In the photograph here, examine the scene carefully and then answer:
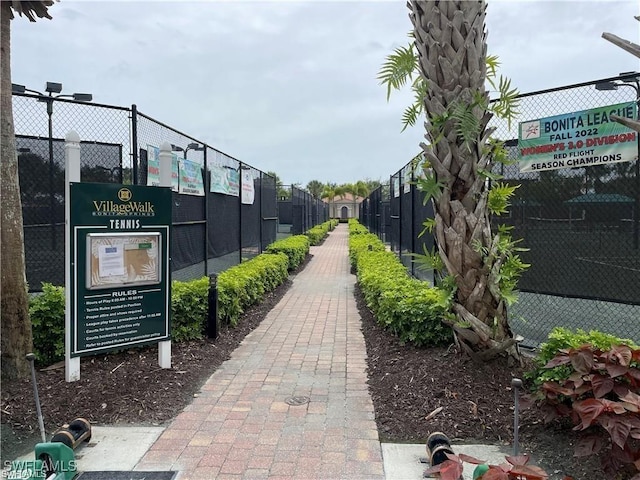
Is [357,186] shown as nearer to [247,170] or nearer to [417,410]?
[247,170]

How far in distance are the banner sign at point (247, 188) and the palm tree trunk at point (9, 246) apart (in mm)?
7404

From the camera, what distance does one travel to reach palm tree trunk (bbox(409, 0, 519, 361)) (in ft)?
13.0

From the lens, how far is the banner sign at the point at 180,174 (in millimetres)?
6289

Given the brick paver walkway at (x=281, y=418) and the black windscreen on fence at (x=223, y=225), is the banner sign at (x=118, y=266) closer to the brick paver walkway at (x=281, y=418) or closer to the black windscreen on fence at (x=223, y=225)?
the brick paver walkway at (x=281, y=418)

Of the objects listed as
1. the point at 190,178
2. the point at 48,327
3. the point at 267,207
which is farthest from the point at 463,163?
the point at 267,207

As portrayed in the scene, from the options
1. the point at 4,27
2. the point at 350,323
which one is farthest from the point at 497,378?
the point at 4,27

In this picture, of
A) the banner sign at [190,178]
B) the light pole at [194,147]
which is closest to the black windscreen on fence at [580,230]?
the banner sign at [190,178]

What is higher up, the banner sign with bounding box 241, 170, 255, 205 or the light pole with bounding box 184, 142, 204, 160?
the light pole with bounding box 184, 142, 204, 160

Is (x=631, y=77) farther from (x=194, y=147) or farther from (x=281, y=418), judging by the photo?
(x=194, y=147)

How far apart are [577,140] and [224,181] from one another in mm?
6799

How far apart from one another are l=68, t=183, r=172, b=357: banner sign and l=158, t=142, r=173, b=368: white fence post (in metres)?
0.08

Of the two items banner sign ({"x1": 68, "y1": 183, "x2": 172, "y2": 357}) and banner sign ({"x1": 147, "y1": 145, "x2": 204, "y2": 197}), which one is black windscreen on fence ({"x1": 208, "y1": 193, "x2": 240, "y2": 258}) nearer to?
banner sign ({"x1": 147, "y1": 145, "x2": 204, "y2": 197})

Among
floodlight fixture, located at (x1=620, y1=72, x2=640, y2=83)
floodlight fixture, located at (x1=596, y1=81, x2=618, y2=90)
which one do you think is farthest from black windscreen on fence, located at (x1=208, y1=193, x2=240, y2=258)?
floodlight fixture, located at (x1=620, y1=72, x2=640, y2=83)

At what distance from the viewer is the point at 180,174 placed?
7.27 meters
